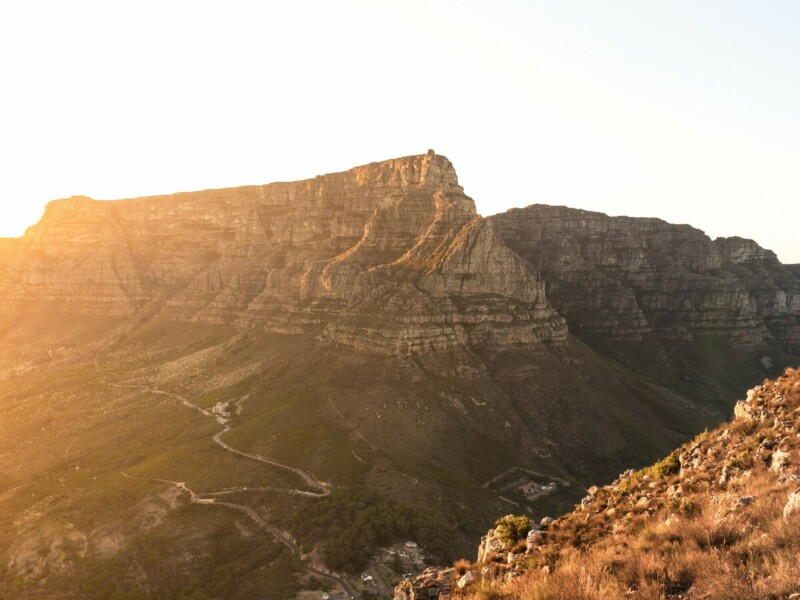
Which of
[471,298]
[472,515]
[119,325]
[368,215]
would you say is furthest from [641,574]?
[119,325]

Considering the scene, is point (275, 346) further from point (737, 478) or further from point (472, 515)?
Answer: point (737, 478)

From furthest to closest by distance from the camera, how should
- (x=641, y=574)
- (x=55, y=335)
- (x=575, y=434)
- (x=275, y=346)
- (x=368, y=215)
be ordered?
(x=55, y=335)
(x=368, y=215)
(x=275, y=346)
(x=575, y=434)
(x=641, y=574)

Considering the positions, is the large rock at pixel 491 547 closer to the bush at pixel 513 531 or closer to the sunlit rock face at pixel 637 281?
the bush at pixel 513 531

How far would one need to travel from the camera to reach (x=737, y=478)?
20.6 metres

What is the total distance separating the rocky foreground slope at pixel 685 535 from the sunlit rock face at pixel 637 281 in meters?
A: 143

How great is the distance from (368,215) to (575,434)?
98749 millimetres

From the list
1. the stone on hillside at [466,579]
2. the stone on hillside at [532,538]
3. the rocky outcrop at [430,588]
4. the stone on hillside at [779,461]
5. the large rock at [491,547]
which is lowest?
the rocky outcrop at [430,588]

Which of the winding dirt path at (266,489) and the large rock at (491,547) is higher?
the large rock at (491,547)

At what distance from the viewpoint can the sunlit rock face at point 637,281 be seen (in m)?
170

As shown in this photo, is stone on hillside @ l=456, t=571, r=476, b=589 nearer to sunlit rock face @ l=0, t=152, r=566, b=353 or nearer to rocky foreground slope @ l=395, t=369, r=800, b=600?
rocky foreground slope @ l=395, t=369, r=800, b=600

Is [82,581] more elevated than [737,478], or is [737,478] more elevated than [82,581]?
[737,478]

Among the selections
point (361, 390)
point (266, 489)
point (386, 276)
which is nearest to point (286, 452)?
point (266, 489)

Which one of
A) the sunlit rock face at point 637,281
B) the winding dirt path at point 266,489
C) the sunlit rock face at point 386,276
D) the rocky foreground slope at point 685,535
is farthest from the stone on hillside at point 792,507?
the sunlit rock face at point 637,281

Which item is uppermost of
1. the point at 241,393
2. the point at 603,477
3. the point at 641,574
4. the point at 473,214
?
the point at 473,214
